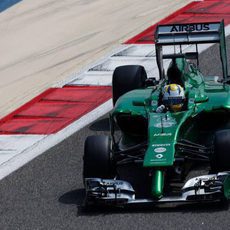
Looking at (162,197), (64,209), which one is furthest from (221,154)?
(64,209)

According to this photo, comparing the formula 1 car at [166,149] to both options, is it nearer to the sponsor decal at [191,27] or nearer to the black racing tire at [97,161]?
the black racing tire at [97,161]

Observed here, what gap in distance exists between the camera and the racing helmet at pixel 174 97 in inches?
521

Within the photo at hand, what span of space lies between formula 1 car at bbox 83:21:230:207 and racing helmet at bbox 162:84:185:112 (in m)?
0.11

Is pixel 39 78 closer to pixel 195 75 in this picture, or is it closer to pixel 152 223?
pixel 195 75

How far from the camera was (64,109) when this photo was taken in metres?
16.7

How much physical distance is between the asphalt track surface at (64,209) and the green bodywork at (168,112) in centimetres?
40

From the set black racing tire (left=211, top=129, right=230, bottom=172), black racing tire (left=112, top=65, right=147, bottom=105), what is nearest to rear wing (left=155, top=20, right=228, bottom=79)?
black racing tire (left=112, top=65, right=147, bottom=105)

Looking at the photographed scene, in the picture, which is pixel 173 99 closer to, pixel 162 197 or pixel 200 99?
pixel 200 99

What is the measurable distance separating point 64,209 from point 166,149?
1438mm

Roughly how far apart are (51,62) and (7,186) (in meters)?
6.54

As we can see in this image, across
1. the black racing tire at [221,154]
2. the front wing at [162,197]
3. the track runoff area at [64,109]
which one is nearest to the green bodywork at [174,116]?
the front wing at [162,197]

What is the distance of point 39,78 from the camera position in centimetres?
1884

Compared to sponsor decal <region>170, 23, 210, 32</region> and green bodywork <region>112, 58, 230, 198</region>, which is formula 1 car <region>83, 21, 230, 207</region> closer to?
green bodywork <region>112, 58, 230, 198</region>

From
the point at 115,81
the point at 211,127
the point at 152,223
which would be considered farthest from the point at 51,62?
the point at 152,223
